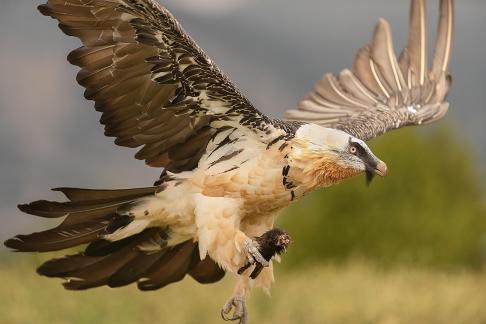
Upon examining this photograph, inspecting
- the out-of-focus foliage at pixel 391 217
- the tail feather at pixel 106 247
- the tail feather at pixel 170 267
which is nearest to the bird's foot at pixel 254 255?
the tail feather at pixel 106 247

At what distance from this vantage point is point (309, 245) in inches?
637

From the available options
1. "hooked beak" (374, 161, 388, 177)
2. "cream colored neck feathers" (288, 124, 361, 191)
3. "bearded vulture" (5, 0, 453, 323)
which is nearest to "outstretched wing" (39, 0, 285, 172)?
"bearded vulture" (5, 0, 453, 323)

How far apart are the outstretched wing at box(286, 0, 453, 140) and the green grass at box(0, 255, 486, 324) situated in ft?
8.85

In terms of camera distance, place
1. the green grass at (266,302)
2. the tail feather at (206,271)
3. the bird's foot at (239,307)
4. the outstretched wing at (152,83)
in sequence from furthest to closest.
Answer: the green grass at (266,302)
the tail feather at (206,271)
the bird's foot at (239,307)
the outstretched wing at (152,83)

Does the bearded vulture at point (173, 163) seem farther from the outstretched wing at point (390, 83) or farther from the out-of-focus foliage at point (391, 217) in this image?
the out-of-focus foliage at point (391, 217)

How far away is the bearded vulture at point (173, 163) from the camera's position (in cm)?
549

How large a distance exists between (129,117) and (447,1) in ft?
11.4

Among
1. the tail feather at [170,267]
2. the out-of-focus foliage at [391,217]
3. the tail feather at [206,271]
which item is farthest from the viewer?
the out-of-focus foliage at [391,217]

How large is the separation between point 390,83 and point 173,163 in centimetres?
327

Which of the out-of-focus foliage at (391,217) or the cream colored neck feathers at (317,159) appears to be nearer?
the cream colored neck feathers at (317,159)

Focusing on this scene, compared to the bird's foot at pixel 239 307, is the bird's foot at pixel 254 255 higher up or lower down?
higher up

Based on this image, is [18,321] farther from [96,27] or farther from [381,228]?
[381,228]

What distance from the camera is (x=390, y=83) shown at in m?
8.64

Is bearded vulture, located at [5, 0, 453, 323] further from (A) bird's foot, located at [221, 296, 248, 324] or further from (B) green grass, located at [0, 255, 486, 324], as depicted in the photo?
(B) green grass, located at [0, 255, 486, 324]
